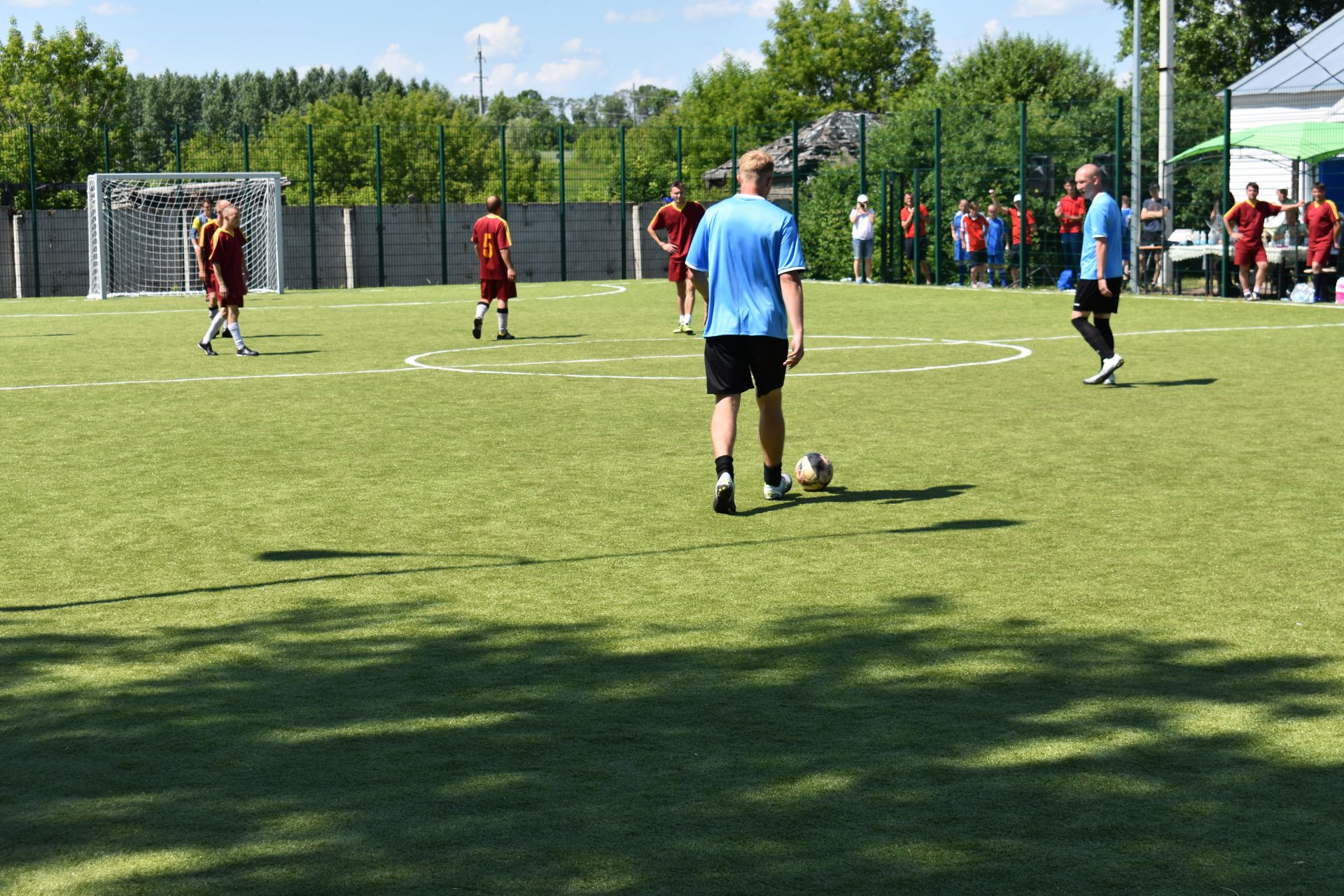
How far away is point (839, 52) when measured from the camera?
314 ft

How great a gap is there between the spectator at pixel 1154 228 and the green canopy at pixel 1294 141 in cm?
76

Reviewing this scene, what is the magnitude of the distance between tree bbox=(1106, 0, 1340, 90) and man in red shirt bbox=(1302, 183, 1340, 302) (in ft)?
131

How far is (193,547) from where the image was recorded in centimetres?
798

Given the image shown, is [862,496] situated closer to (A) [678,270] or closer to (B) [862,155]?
(A) [678,270]

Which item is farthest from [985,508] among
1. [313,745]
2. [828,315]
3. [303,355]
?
[828,315]

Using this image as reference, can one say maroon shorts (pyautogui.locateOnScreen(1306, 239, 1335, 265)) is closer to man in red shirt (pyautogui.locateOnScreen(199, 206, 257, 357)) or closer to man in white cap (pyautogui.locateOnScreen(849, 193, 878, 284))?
man in white cap (pyautogui.locateOnScreen(849, 193, 878, 284))

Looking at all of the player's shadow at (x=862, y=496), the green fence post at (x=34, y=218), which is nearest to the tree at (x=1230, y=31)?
the green fence post at (x=34, y=218)

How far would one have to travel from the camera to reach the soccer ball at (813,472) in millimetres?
9375

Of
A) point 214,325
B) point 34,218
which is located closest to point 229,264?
point 214,325

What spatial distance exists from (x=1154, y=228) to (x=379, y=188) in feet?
60.6

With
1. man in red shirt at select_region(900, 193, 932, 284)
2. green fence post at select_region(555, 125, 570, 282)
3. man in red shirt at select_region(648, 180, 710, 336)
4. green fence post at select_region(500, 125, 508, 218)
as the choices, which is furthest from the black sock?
green fence post at select_region(555, 125, 570, 282)

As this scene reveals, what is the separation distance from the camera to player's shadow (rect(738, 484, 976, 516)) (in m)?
9.12

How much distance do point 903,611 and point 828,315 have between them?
19.5 m

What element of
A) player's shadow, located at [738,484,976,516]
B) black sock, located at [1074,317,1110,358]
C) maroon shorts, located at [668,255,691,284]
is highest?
maroon shorts, located at [668,255,691,284]
